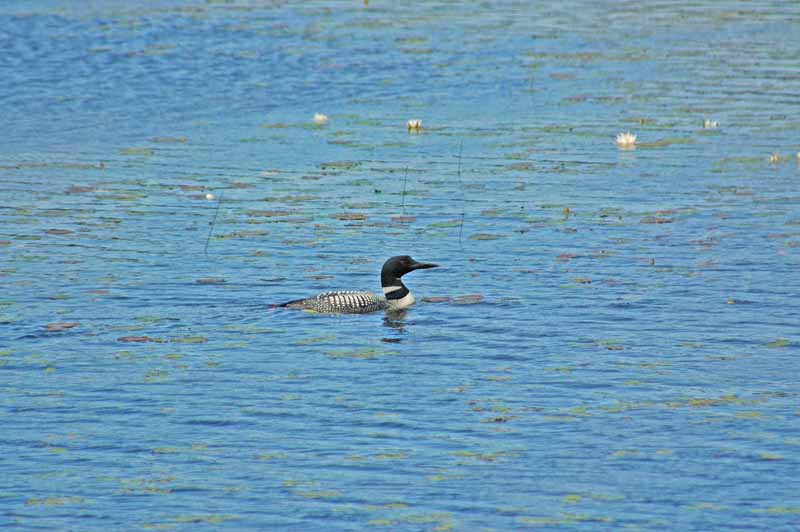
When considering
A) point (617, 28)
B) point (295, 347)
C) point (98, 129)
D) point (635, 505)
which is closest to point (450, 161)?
point (98, 129)

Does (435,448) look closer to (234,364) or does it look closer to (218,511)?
(218,511)

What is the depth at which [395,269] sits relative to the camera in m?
20.7

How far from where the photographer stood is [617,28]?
167 feet

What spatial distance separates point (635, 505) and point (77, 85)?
96.1ft

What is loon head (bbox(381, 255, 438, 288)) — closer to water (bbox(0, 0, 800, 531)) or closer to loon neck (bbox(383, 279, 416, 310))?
loon neck (bbox(383, 279, 416, 310))

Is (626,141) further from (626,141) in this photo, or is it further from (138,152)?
(138,152)

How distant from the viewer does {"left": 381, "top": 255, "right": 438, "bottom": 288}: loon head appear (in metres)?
20.7

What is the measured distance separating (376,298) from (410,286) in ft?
4.82

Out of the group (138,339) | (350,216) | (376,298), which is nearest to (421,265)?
(376,298)

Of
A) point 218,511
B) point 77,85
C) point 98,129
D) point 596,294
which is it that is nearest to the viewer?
point 218,511

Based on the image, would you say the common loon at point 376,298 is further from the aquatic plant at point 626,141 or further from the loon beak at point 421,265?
the aquatic plant at point 626,141

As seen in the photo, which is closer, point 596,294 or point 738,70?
point 596,294

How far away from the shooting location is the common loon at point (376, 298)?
65.2 feet

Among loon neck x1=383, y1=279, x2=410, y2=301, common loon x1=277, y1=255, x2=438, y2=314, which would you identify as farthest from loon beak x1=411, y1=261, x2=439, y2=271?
loon neck x1=383, y1=279, x2=410, y2=301
